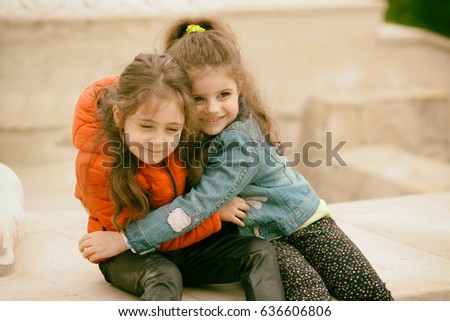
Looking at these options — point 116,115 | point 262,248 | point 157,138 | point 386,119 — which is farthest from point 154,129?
point 386,119

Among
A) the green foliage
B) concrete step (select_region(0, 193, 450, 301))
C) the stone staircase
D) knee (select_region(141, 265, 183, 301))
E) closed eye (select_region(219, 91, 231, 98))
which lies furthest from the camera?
the green foliage

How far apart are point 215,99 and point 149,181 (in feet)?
1.18

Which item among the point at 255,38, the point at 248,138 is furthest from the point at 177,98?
the point at 255,38

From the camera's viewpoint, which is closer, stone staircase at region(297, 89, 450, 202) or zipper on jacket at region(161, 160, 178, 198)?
zipper on jacket at region(161, 160, 178, 198)

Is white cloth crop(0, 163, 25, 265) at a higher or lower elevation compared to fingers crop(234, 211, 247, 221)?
lower

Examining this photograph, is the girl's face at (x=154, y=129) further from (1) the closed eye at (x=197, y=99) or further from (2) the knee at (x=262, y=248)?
(2) the knee at (x=262, y=248)

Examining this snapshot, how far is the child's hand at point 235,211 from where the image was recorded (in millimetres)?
2875

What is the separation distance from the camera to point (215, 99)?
2.80 meters

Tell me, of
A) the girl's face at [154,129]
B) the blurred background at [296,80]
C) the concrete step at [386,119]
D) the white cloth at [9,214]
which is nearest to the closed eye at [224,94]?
the girl's face at [154,129]

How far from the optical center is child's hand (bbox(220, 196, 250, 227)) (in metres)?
2.88

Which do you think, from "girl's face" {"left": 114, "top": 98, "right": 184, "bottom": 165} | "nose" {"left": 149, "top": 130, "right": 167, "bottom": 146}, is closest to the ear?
"girl's face" {"left": 114, "top": 98, "right": 184, "bottom": 165}

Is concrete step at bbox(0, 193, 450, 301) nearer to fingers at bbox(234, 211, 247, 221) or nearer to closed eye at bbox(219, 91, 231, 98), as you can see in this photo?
fingers at bbox(234, 211, 247, 221)

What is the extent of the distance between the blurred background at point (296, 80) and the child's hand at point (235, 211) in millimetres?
2734

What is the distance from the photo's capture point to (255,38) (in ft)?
23.3
